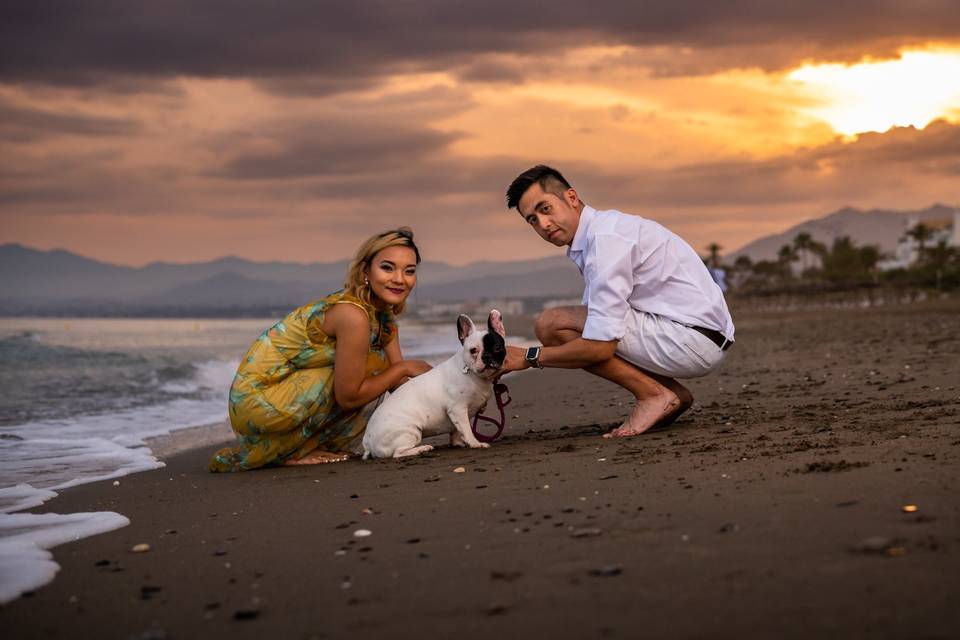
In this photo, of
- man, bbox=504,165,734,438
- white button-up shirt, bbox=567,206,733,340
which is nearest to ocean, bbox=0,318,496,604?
man, bbox=504,165,734,438

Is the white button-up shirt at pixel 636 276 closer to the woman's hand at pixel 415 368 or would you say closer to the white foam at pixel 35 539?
the woman's hand at pixel 415 368

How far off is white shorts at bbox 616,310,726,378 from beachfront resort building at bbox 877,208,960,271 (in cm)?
10021

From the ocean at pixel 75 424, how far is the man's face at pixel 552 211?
2796mm

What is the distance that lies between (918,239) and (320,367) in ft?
348

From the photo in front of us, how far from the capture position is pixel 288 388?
5562 mm

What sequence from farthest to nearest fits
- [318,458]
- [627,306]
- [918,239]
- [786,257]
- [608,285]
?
[786,257] < [918,239] < [318,458] < [627,306] < [608,285]

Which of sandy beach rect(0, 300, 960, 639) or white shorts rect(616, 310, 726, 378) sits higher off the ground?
white shorts rect(616, 310, 726, 378)

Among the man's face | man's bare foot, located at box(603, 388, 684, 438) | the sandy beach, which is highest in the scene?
the man's face

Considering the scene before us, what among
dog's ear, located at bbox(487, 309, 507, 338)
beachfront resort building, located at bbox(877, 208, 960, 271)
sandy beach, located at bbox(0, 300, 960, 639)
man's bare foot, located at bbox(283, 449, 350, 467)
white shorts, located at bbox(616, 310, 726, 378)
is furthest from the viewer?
beachfront resort building, located at bbox(877, 208, 960, 271)

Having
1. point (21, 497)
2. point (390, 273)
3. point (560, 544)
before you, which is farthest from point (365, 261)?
point (560, 544)

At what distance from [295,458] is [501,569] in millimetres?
3174

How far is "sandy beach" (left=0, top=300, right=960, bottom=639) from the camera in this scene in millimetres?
2355

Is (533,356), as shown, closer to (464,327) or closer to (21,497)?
(464,327)

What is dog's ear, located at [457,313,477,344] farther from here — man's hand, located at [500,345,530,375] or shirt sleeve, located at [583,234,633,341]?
shirt sleeve, located at [583,234,633,341]
